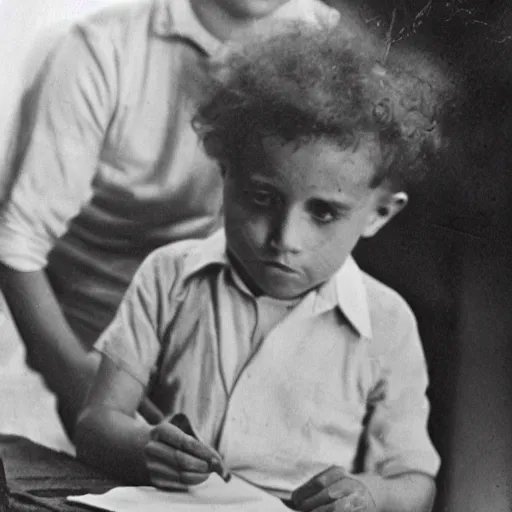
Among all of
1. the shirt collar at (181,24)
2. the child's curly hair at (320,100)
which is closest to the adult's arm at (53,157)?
the shirt collar at (181,24)

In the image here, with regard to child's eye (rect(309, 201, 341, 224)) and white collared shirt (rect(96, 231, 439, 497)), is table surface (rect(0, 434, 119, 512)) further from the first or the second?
child's eye (rect(309, 201, 341, 224))

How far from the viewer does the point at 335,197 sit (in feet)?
6.08

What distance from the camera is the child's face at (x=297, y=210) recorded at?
1.85m

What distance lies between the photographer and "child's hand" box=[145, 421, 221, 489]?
1842mm

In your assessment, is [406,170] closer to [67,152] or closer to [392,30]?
[392,30]

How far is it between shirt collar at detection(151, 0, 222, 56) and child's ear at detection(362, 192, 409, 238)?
1.47 feet

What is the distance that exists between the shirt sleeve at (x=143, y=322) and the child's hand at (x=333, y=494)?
38 cm

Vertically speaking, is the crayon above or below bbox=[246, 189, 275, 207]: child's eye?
below

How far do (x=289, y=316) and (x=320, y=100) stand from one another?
0.42 meters

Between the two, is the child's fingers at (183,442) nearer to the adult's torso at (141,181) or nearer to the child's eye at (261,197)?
the adult's torso at (141,181)

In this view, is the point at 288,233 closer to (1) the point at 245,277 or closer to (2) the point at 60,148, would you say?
(1) the point at 245,277

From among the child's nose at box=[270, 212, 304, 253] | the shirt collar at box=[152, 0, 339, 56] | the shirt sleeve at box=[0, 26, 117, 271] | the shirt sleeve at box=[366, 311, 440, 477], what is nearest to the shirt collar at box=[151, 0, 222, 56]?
the shirt collar at box=[152, 0, 339, 56]

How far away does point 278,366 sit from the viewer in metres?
1.88

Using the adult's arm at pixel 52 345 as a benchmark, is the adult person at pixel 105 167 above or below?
above
